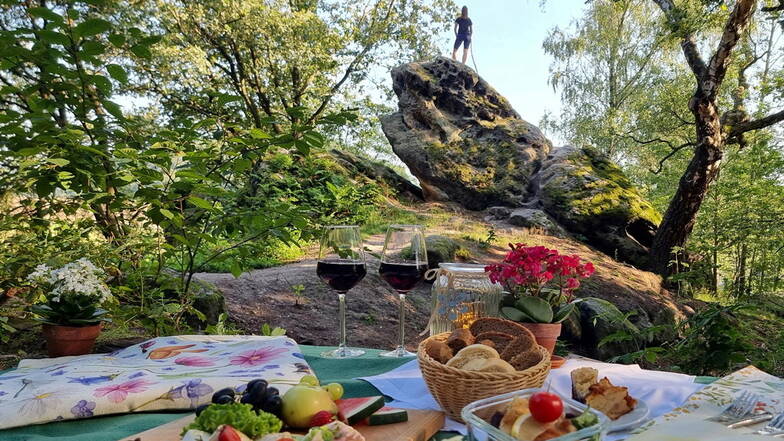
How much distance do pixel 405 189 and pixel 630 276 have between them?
583cm

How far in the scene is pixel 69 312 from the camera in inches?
69.9

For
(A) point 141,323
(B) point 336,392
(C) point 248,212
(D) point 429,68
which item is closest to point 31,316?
(A) point 141,323

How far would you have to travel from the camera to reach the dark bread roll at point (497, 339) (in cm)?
123

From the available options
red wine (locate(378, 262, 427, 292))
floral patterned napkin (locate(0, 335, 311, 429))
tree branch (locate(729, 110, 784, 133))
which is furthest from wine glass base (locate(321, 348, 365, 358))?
tree branch (locate(729, 110, 784, 133))

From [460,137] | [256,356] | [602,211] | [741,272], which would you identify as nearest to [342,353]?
[256,356]

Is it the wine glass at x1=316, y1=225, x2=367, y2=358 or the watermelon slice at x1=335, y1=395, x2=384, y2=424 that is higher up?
the wine glass at x1=316, y1=225, x2=367, y2=358

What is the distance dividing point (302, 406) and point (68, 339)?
1.30 meters

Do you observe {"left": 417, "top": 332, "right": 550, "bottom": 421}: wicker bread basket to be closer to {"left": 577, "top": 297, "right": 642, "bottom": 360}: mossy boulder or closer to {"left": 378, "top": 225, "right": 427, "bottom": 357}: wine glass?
{"left": 378, "top": 225, "right": 427, "bottom": 357}: wine glass

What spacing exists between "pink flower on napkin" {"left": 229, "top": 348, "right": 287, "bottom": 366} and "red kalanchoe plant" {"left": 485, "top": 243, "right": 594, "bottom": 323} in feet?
2.48

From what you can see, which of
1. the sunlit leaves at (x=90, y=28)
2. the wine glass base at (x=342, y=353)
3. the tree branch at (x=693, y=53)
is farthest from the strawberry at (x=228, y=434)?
the tree branch at (x=693, y=53)

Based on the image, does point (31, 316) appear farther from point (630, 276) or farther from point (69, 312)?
point (630, 276)

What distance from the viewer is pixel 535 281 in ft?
4.99

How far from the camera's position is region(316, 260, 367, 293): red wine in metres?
1.67

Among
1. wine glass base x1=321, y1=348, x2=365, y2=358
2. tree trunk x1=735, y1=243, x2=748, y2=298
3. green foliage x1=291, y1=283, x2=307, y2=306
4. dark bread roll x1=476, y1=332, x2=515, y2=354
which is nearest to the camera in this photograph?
dark bread roll x1=476, y1=332, x2=515, y2=354
